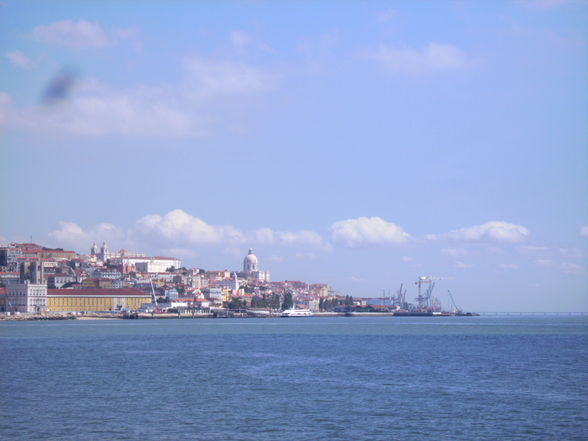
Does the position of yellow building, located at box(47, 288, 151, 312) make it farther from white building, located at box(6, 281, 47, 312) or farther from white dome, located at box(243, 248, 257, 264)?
white dome, located at box(243, 248, 257, 264)

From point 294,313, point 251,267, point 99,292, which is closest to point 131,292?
point 99,292

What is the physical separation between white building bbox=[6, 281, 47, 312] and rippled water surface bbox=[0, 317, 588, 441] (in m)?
68.7

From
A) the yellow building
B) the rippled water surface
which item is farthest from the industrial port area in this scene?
the rippled water surface

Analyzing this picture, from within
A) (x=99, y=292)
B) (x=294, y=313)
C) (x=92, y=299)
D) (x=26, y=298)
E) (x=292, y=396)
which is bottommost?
(x=294, y=313)

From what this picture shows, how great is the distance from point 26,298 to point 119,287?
2137cm

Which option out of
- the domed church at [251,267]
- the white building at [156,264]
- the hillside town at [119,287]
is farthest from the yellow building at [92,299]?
the domed church at [251,267]

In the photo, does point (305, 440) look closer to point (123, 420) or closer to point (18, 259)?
point (123, 420)

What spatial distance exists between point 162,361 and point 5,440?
16680 millimetres

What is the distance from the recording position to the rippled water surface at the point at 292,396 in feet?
56.7

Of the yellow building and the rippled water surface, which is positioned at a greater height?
the yellow building

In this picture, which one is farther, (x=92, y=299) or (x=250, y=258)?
(x=250, y=258)

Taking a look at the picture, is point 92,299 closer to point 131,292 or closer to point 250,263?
point 131,292

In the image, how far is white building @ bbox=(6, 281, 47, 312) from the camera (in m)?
103

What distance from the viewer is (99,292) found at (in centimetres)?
11056
